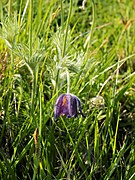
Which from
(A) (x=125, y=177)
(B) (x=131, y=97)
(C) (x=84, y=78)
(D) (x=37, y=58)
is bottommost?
(A) (x=125, y=177)

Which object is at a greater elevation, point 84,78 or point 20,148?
point 84,78

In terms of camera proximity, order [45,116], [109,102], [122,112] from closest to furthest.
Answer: [45,116]
[109,102]
[122,112]

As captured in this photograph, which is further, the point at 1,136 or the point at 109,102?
the point at 109,102

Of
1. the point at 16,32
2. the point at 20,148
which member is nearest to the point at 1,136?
the point at 20,148

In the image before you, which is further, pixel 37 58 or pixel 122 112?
pixel 122 112

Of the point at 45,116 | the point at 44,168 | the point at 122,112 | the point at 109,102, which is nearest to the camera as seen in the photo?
the point at 44,168

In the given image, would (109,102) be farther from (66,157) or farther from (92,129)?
(66,157)

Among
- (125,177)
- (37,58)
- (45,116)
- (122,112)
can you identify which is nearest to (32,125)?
(45,116)

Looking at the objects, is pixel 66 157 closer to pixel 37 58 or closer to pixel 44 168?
pixel 44 168

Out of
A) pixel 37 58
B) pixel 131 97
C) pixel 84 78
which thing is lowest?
pixel 131 97
